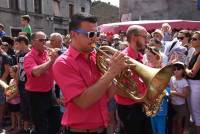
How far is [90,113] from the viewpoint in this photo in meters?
3.39

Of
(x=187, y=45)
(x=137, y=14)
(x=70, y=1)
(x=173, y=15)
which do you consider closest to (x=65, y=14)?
(x=70, y=1)

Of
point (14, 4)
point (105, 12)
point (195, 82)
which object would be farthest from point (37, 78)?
point (105, 12)

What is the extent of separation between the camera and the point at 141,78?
3.34 metres

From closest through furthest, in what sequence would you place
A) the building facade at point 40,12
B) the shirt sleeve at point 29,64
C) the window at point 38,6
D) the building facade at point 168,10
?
1. the shirt sleeve at point 29,64
2. the building facade at point 40,12
3. the building facade at point 168,10
4. the window at point 38,6

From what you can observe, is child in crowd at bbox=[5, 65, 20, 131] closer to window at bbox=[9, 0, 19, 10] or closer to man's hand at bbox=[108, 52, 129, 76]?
man's hand at bbox=[108, 52, 129, 76]

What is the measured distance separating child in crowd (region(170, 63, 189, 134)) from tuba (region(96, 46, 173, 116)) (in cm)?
252

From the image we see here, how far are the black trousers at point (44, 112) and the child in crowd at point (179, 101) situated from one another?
74.8 inches

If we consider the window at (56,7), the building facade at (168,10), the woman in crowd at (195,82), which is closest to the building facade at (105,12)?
the window at (56,7)

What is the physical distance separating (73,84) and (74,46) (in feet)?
1.22

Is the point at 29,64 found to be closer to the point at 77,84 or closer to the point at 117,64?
the point at 77,84

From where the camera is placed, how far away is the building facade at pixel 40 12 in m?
26.8

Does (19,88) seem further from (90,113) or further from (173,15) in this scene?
(173,15)

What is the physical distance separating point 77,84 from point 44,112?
9.16ft

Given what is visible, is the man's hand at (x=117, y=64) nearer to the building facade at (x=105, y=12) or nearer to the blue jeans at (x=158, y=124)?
the blue jeans at (x=158, y=124)
